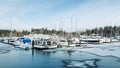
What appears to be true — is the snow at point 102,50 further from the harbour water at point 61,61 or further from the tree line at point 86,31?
the tree line at point 86,31

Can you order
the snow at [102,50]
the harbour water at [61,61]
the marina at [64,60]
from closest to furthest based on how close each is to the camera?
1. the harbour water at [61,61]
2. the marina at [64,60]
3. the snow at [102,50]

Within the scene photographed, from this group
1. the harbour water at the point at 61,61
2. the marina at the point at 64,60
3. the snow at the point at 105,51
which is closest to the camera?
the harbour water at the point at 61,61

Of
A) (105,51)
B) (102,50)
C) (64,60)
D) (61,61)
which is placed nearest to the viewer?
(61,61)

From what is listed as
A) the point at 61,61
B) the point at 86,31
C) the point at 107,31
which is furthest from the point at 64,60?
the point at 86,31

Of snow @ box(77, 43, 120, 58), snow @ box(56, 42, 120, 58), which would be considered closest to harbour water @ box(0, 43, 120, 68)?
snow @ box(77, 43, 120, 58)

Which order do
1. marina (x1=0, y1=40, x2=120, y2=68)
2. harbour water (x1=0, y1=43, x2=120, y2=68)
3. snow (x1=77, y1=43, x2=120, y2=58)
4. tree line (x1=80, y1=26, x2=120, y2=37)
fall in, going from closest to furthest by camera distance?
harbour water (x1=0, y1=43, x2=120, y2=68) < marina (x1=0, y1=40, x2=120, y2=68) < snow (x1=77, y1=43, x2=120, y2=58) < tree line (x1=80, y1=26, x2=120, y2=37)

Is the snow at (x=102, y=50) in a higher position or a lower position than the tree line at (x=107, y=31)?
lower

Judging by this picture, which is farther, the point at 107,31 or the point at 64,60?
the point at 107,31

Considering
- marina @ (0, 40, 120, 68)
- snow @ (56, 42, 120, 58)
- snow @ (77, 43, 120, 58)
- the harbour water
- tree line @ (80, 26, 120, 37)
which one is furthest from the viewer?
tree line @ (80, 26, 120, 37)

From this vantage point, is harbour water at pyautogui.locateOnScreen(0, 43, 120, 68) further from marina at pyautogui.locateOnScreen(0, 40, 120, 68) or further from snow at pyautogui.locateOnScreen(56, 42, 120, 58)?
snow at pyautogui.locateOnScreen(56, 42, 120, 58)

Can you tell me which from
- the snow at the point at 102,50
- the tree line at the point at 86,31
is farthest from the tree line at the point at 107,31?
the snow at the point at 102,50

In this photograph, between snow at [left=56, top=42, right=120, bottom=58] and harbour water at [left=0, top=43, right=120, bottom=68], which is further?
snow at [left=56, top=42, right=120, bottom=58]

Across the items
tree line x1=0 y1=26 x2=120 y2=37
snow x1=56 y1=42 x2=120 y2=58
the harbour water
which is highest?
tree line x1=0 y1=26 x2=120 y2=37

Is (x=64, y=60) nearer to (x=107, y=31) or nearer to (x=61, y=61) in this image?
(x=61, y=61)
